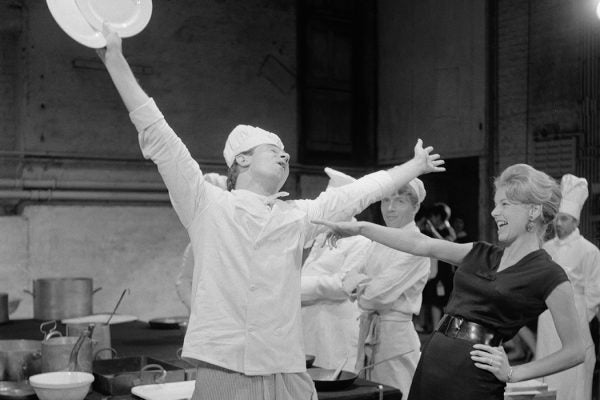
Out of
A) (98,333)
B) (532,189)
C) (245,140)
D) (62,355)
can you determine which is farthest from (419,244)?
(98,333)

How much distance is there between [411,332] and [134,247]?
4649mm

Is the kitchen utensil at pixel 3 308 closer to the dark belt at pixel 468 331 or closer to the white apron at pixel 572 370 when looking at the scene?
the white apron at pixel 572 370

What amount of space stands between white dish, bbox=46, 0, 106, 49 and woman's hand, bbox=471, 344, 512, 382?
1.45m

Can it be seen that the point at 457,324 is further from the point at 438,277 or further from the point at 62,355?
the point at 438,277

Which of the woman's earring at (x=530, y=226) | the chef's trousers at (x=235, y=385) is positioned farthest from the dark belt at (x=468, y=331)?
the chef's trousers at (x=235, y=385)

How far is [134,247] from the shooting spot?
7738mm

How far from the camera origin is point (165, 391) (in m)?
2.64

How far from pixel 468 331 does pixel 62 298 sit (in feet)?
12.9

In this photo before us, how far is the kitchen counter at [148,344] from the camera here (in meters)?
2.71

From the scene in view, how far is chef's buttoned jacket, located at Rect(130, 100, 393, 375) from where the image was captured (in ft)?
6.66

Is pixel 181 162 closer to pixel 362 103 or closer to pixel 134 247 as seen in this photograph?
pixel 134 247

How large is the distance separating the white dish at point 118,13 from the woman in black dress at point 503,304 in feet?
2.71

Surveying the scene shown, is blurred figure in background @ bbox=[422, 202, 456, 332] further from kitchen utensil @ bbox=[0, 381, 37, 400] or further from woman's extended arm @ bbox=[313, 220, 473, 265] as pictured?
kitchen utensil @ bbox=[0, 381, 37, 400]

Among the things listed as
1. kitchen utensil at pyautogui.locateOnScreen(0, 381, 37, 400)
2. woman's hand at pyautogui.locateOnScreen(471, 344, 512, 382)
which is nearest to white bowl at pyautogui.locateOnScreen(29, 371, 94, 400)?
kitchen utensil at pyautogui.locateOnScreen(0, 381, 37, 400)
